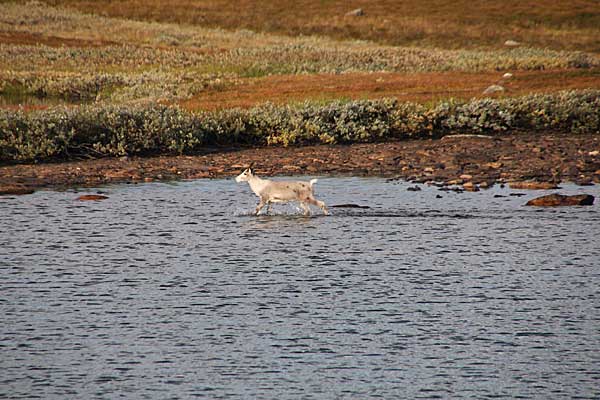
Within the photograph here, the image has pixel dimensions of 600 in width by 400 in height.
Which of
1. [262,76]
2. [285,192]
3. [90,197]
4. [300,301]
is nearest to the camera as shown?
[300,301]

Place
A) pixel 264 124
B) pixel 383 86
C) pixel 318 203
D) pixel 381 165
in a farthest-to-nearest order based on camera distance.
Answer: pixel 383 86 < pixel 264 124 < pixel 381 165 < pixel 318 203

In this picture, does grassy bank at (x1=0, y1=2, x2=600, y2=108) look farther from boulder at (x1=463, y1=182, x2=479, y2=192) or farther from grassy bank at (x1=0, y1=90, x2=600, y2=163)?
boulder at (x1=463, y1=182, x2=479, y2=192)

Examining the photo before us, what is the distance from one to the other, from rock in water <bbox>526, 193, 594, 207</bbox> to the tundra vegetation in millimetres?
8951

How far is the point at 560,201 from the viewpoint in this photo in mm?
18172

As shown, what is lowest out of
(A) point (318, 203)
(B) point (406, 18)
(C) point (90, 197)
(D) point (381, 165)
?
(B) point (406, 18)

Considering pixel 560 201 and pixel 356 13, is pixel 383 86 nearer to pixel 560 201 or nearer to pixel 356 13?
pixel 560 201

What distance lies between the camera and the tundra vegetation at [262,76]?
2562cm

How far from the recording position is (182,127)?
2555cm

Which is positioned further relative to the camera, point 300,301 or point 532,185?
point 532,185

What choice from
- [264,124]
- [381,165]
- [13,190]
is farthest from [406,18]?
[13,190]

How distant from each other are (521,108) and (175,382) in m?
21.6

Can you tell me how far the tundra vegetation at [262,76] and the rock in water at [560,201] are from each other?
895 cm

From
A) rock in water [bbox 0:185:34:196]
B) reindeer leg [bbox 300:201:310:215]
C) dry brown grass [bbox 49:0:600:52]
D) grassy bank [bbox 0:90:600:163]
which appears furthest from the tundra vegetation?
reindeer leg [bbox 300:201:310:215]

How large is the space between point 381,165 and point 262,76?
87.2 ft
